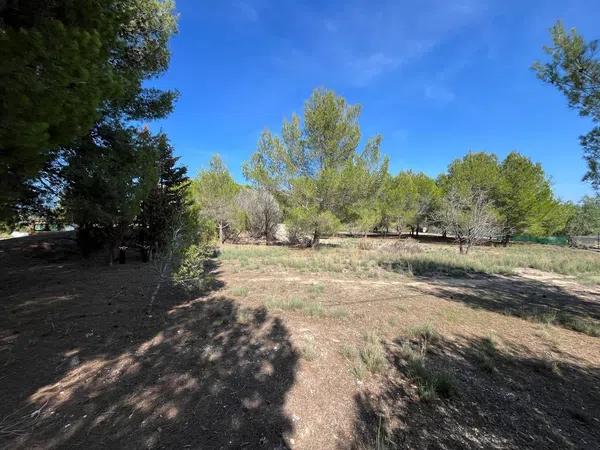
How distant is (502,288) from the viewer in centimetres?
897

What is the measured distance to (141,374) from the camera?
10.7 feet

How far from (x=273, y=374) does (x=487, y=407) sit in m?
2.35

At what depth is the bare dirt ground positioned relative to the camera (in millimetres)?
2484

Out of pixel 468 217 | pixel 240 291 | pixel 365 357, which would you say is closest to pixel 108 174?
pixel 240 291

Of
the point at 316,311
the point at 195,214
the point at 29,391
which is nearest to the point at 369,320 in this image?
the point at 316,311

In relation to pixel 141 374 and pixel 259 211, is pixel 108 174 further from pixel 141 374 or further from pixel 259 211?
pixel 259 211

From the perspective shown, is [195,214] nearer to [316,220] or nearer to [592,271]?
[316,220]

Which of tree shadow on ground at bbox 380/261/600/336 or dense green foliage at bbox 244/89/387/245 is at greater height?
dense green foliage at bbox 244/89/387/245

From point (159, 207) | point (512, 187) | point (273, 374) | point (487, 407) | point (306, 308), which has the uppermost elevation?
point (512, 187)

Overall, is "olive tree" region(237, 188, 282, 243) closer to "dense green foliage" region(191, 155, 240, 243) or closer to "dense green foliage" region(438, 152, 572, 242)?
"dense green foliage" region(191, 155, 240, 243)

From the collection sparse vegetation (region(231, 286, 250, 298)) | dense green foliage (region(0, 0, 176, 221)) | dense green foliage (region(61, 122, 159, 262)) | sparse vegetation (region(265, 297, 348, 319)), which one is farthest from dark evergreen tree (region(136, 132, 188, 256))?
dense green foliage (region(0, 0, 176, 221))

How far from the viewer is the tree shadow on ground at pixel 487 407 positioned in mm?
2504

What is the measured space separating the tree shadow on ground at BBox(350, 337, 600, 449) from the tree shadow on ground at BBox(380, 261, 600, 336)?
239 centimetres

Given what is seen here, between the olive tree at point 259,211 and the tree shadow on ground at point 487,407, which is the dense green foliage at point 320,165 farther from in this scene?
the tree shadow on ground at point 487,407
